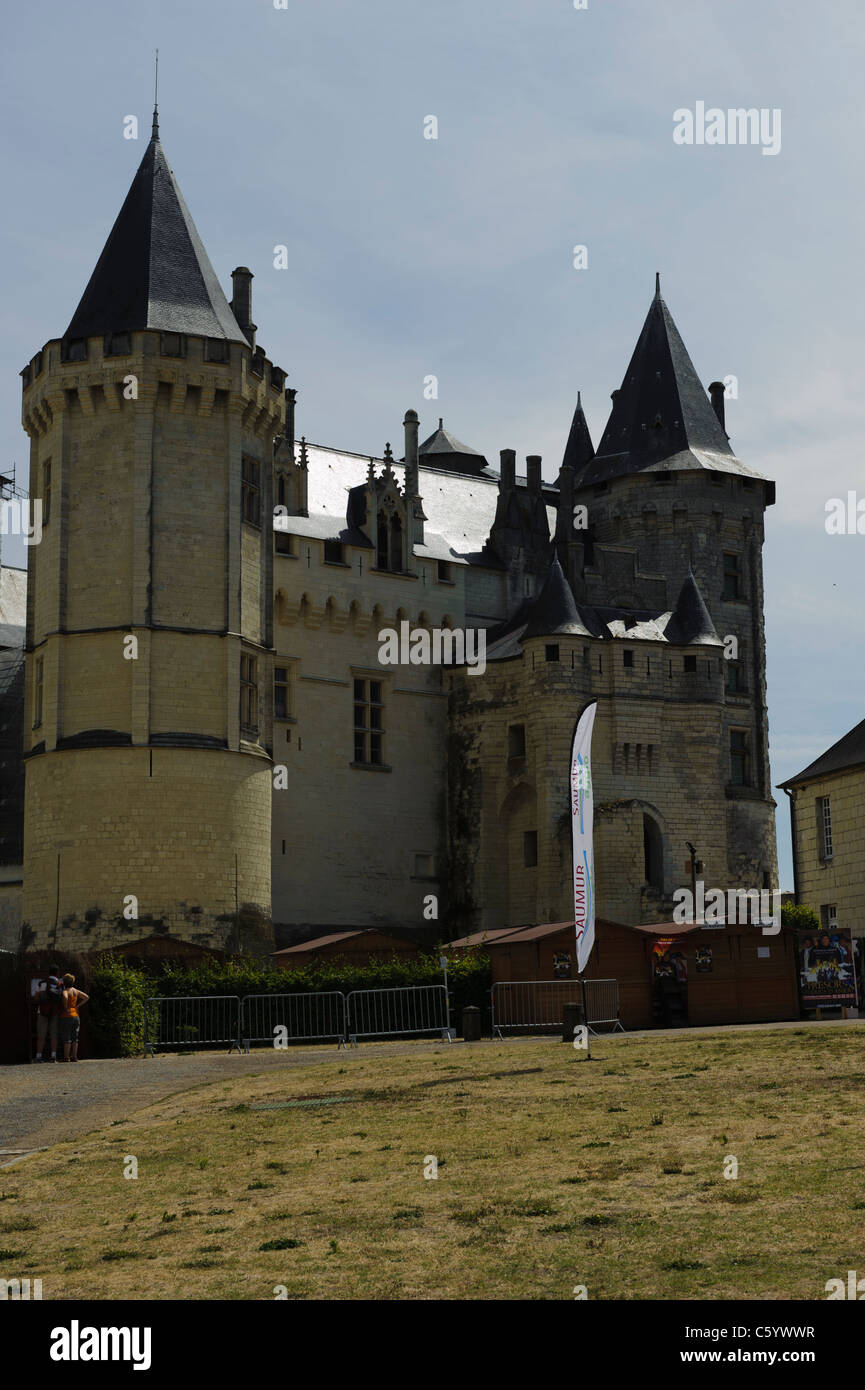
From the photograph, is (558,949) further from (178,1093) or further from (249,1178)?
(249,1178)

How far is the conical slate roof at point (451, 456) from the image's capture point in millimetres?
66625

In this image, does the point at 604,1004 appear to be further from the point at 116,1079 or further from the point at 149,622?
the point at 149,622

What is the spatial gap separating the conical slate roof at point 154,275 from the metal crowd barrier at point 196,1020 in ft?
62.5

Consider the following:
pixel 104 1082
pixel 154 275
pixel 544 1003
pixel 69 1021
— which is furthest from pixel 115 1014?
pixel 154 275

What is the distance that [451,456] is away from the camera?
219ft

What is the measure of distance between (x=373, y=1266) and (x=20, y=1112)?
1027 cm

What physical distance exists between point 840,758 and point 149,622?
17.8 m

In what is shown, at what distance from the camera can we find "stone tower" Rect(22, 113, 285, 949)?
41156 millimetres

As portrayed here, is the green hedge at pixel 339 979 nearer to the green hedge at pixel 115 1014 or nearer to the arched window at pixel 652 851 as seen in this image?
the green hedge at pixel 115 1014

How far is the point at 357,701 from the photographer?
52.8 m

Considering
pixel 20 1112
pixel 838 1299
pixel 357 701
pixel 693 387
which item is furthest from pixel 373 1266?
pixel 693 387


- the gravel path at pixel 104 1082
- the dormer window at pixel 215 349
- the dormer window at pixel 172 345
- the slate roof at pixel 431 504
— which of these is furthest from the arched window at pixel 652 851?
the gravel path at pixel 104 1082

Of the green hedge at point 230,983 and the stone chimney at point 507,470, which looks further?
the stone chimney at point 507,470

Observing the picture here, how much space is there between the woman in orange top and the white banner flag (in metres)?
9.00
